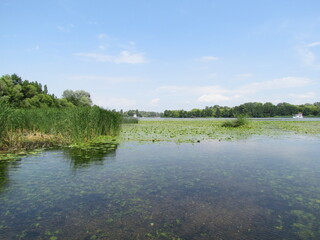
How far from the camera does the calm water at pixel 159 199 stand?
4043 millimetres

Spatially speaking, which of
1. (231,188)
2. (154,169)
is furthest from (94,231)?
(154,169)

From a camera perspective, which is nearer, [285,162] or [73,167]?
[73,167]

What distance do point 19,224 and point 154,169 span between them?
4933 millimetres

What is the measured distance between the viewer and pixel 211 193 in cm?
588

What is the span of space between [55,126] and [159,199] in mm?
12865

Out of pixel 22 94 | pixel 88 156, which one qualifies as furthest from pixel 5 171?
pixel 22 94

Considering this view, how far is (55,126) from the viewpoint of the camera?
624 inches

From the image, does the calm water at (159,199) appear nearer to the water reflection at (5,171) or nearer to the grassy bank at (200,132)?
the water reflection at (5,171)

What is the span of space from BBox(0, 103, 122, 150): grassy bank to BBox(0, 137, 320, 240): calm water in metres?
5.07

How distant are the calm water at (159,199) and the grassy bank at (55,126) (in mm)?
5071

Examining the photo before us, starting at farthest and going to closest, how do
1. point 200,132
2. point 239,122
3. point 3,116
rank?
point 239,122 → point 200,132 → point 3,116

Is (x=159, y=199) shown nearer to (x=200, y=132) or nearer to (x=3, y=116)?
(x=3, y=116)

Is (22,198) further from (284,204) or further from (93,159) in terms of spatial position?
(284,204)

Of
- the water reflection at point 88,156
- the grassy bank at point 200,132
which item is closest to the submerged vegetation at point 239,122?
the grassy bank at point 200,132
